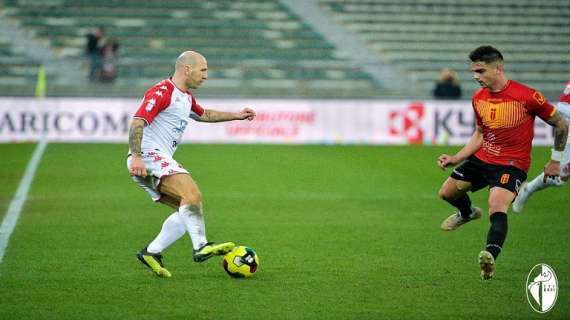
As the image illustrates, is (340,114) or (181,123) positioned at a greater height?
(181,123)

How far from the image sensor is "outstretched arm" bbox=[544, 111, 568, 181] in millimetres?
8312

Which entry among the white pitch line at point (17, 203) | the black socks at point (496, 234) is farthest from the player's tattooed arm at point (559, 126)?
the white pitch line at point (17, 203)

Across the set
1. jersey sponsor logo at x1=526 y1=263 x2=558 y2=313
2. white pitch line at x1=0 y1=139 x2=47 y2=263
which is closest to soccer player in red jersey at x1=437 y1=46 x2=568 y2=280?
jersey sponsor logo at x1=526 y1=263 x2=558 y2=313

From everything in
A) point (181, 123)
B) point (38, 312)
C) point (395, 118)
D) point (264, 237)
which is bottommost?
point (395, 118)

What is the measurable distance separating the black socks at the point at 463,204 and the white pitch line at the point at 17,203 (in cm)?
435

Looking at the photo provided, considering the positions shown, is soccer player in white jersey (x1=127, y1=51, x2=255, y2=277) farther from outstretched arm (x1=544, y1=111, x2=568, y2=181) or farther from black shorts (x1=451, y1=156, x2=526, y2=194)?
outstretched arm (x1=544, y1=111, x2=568, y2=181)

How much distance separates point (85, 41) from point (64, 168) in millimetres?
12014

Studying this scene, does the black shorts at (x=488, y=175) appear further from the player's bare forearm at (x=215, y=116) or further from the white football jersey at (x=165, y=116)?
the white football jersey at (x=165, y=116)

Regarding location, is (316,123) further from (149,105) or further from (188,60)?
(149,105)

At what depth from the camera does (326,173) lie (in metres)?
17.7

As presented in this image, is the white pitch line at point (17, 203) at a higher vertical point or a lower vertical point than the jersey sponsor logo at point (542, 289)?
lower

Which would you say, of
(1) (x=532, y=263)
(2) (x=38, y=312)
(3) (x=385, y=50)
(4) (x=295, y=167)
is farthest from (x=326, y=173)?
(3) (x=385, y=50)

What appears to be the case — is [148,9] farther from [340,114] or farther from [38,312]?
[38,312]

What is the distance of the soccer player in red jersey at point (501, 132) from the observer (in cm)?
830
